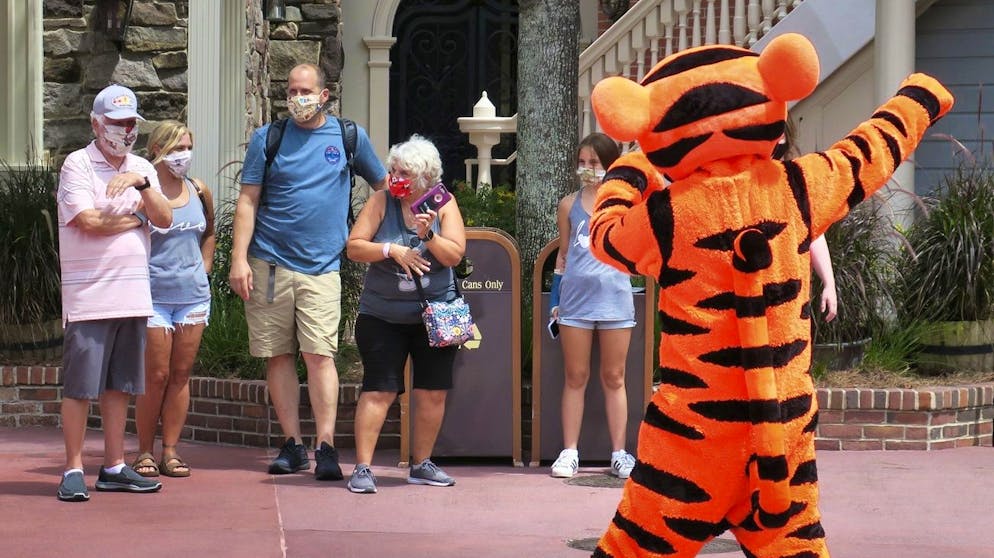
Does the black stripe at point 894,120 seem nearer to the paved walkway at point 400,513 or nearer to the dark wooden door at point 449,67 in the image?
the paved walkway at point 400,513

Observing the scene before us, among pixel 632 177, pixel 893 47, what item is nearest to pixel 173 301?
pixel 632 177

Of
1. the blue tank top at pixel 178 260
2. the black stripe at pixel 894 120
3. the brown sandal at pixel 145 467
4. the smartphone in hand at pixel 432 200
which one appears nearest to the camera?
the black stripe at pixel 894 120

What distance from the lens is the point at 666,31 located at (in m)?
12.9

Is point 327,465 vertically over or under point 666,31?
under

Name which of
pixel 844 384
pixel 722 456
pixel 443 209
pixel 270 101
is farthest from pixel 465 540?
pixel 270 101

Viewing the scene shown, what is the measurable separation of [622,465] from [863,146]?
3.63m

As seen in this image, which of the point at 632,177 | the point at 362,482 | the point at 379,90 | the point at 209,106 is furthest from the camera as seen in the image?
the point at 379,90

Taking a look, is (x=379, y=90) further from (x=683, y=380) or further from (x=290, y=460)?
(x=683, y=380)

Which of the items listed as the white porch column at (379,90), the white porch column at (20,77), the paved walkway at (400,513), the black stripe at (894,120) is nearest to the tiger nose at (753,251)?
the black stripe at (894,120)

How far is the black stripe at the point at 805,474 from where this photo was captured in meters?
4.07

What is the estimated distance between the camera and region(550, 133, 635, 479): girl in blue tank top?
762cm

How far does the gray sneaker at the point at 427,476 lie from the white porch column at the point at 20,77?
4697 mm

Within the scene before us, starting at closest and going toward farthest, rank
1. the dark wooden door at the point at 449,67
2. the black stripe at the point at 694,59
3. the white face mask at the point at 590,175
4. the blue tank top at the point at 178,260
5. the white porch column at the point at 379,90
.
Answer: the black stripe at the point at 694,59 < the blue tank top at the point at 178,260 < the white face mask at the point at 590,175 < the white porch column at the point at 379,90 < the dark wooden door at the point at 449,67

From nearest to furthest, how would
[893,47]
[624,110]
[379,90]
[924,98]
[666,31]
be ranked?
[624,110]
[924,98]
[893,47]
[666,31]
[379,90]
